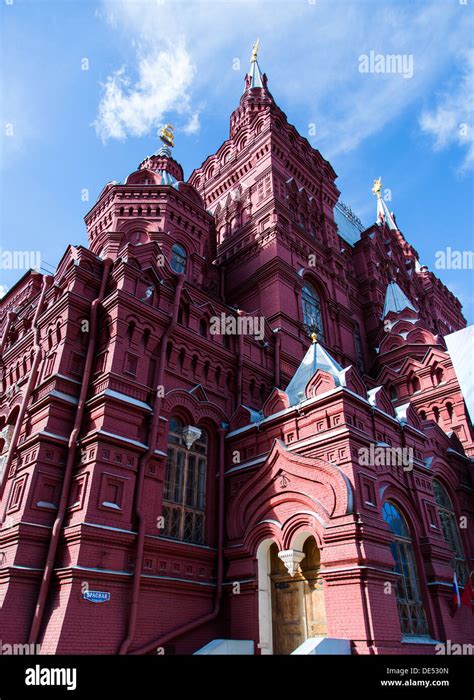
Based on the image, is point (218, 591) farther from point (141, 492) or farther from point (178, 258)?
point (178, 258)

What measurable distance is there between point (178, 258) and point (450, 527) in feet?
37.1

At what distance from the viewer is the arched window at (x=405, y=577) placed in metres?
9.85

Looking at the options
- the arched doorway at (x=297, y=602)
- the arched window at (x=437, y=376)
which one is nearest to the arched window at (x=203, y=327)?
the arched doorway at (x=297, y=602)

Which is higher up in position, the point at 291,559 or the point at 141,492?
the point at 141,492

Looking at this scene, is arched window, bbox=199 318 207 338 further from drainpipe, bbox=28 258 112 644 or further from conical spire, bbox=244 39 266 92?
conical spire, bbox=244 39 266 92

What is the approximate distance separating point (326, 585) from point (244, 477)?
3.32 metres

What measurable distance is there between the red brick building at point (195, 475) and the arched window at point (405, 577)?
5 cm

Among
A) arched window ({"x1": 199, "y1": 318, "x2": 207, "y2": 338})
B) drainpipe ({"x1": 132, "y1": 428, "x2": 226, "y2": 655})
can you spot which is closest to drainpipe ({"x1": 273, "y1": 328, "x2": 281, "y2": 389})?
arched window ({"x1": 199, "y1": 318, "x2": 207, "y2": 338})

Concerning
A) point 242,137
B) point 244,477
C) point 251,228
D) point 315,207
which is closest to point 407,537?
point 244,477

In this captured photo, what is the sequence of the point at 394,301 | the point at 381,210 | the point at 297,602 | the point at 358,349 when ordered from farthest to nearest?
1. the point at 381,210
2. the point at 394,301
3. the point at 358,349
4. the point at 297,602

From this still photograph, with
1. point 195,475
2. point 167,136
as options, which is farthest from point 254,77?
point 195,475

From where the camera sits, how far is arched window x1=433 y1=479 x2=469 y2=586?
12938 millimetres

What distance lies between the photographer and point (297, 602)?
9938mm

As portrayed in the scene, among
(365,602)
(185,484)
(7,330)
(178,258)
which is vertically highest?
(178,258)
